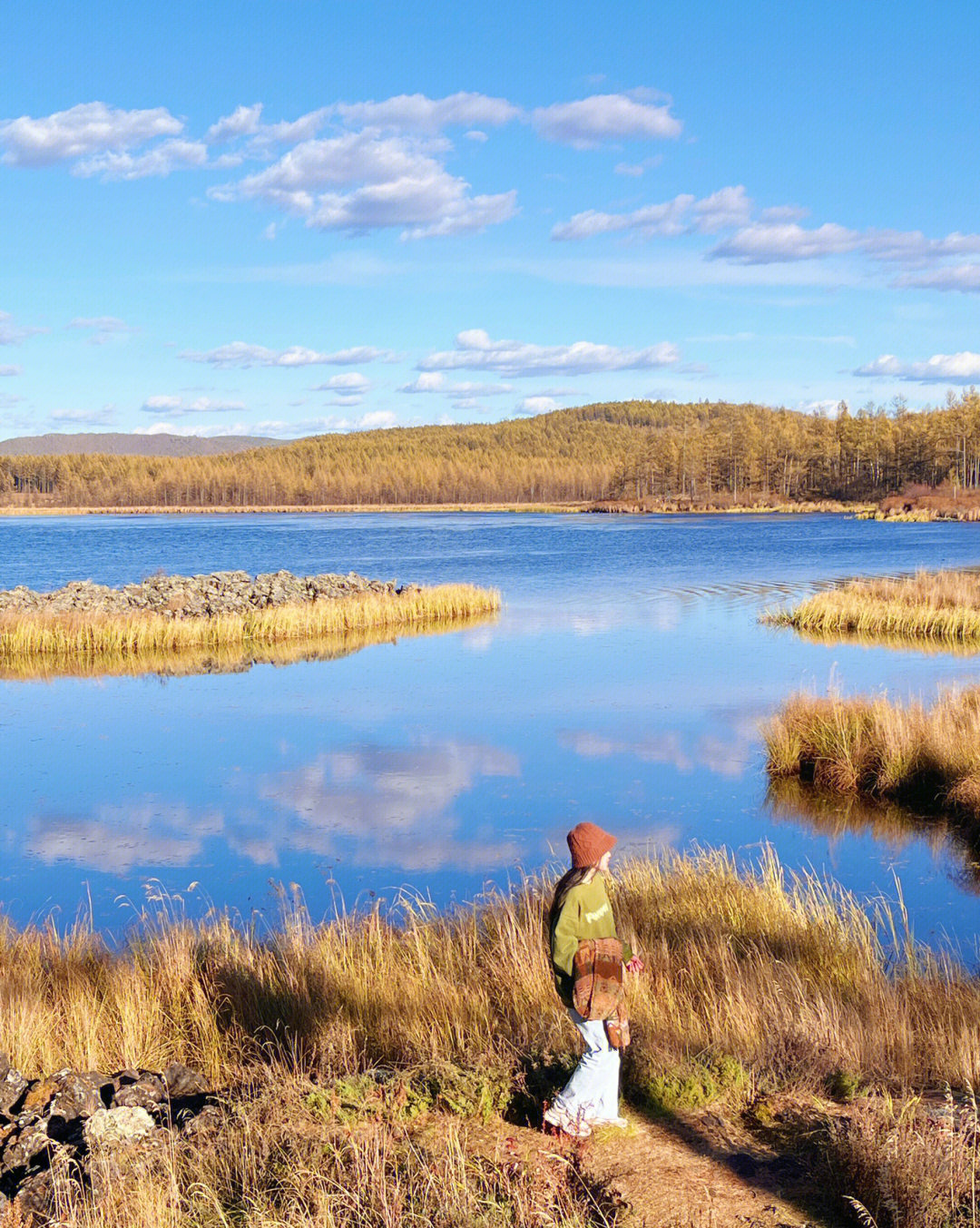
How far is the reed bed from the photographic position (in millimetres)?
25312

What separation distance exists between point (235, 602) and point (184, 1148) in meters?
29.7

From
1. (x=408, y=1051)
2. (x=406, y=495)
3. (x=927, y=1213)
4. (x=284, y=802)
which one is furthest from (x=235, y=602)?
(x=406, y=495)

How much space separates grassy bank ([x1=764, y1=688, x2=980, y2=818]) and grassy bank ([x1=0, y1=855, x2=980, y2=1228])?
4.72 meters

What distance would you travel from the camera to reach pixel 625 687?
70.9ft

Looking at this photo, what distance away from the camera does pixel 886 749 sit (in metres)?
14.5

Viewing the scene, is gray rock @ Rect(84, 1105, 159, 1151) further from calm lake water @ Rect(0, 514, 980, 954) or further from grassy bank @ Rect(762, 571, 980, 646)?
grassy bank @ Rect(762, 571, 980, 646)

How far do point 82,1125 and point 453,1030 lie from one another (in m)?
2.12

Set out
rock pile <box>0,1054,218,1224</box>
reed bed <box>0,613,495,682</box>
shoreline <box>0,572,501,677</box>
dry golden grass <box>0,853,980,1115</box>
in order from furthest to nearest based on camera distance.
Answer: shoreline <box>0,572,501,677</box> < reed bed <box>0,613,495,682</box> < dry golden grass <box>0,853,980,1115</box> < rock pile <box>0,1054,218,1224</box>

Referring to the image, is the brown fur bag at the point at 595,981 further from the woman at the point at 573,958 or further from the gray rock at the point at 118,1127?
the gray rock at the point at 118,1127

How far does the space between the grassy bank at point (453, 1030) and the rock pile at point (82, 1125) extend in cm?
25

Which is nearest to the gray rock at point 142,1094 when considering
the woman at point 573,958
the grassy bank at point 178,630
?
the woman at point 573,958

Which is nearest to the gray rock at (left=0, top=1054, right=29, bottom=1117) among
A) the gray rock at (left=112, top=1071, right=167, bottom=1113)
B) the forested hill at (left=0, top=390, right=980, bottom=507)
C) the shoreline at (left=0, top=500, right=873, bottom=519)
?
the gray rock at (left=112, top=1071, right=167, bottom=1113)

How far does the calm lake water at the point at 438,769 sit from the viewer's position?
11398 mm

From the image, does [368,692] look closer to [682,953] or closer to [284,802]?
[284,802]
